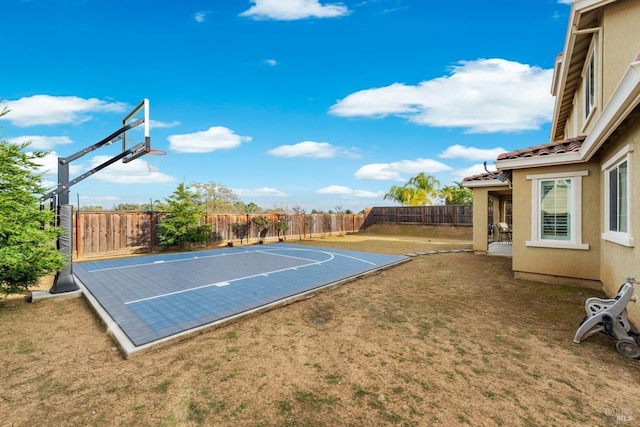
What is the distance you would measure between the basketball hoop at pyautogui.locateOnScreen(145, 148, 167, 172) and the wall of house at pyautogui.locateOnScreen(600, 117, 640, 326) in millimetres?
10447

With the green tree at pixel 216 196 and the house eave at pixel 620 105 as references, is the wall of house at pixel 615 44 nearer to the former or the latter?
the house eave at pixel 620 105

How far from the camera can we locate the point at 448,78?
1306cm

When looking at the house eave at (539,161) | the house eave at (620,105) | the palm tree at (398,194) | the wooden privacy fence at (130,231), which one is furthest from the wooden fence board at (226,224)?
the house eave at (620,105)

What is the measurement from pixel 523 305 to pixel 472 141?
24.9 m

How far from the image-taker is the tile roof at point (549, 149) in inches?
248

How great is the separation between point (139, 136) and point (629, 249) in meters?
10.6

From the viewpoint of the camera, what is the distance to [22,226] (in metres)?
5.53

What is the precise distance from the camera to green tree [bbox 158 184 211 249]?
13.3m

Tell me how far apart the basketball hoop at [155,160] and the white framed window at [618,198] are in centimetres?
1059

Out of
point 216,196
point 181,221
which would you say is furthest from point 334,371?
point 216,196

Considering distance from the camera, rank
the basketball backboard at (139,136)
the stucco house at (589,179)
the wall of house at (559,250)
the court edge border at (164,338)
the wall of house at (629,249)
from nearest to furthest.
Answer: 1. the court edge border at (164,338)
2. the wall of house at (629,249)
3. the stucco house at (589,179)
4. the wall of house at (559,250)
5. the basketball backboard at (139,136)

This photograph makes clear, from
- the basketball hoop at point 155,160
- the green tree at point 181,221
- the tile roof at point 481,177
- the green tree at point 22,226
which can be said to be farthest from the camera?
the green tree at point 181,221

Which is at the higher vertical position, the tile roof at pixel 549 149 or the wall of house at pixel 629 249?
the tile roof at pixel 549 149

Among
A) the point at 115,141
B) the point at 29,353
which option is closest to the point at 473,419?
the point at 29,353
